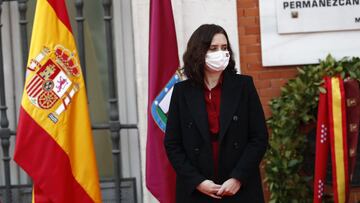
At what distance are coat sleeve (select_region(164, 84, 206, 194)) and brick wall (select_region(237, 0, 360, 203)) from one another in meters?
1.57

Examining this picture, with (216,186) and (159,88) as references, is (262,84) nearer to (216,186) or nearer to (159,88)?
(159,88)

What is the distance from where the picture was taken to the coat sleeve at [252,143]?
5281 mm

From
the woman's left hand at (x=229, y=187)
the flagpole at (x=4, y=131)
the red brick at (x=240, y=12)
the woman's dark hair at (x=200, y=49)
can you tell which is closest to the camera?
the woman's left hand at (x=229, y=187)

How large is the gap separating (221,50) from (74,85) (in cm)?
140

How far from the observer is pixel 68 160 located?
636 cm

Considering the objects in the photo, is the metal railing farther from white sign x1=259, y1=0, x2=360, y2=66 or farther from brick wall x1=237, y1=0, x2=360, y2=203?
white sign x1=259, y1=0, x2=360, y2=66

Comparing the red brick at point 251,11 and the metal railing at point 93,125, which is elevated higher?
the red brick at point 251,11

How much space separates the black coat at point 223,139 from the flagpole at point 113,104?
1655mm

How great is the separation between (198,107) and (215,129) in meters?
0.16

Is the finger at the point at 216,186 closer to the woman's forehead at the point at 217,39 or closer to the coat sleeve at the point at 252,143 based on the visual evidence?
the coat sleeve at the point at 252,143

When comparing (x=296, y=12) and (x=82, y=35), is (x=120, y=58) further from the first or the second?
(x=296, y=12)

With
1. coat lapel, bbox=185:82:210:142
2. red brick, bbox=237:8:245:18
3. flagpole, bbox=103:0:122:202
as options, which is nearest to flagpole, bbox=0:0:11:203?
flagpole, bbox=103:0:122:202

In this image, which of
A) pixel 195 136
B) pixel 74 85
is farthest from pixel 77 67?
pixel 195 136

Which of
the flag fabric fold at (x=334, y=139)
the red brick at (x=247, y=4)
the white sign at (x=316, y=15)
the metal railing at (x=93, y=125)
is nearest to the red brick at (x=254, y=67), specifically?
the white sign at (x=316, y=15)
